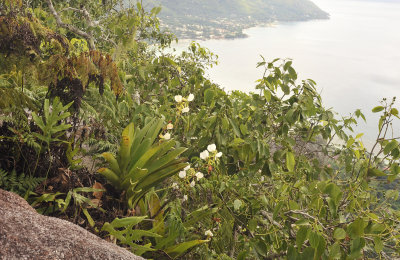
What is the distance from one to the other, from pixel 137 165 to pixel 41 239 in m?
0.78

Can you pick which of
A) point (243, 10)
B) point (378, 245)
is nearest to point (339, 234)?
point (378, 245)

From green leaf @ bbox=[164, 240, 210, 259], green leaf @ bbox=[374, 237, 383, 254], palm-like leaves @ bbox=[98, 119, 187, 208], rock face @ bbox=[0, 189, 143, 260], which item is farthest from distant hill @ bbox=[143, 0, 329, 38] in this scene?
rock face @ bbox=[0, 189, 143, 260]

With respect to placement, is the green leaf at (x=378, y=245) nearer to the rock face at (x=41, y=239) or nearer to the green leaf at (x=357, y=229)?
the green leaf at (x=357, y=229)

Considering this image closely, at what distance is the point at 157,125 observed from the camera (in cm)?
195

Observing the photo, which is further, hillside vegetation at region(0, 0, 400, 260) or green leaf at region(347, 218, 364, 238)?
hillside vegetation at region(0, 0, 400, 260)

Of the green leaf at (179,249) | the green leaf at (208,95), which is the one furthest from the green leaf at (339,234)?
the green leaf at (208,95)

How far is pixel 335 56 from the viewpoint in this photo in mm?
28125

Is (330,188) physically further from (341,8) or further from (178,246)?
(341,8)

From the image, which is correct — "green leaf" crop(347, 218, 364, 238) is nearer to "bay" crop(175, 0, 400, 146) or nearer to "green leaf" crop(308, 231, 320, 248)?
"green leaf" crop(308, 231, 320, 248)

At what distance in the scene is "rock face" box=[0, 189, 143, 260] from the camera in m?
0.89

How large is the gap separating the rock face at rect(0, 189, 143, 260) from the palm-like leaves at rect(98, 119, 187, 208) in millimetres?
559

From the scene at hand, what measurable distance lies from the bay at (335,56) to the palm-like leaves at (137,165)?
3.24m

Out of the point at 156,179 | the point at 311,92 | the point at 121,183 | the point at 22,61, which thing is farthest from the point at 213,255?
the point at 22,61

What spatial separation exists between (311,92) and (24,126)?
1.72 m
